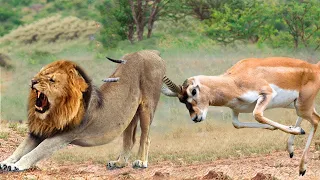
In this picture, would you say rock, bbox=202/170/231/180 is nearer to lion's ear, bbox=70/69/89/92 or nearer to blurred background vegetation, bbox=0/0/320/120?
lion's ear, bbox=70/69/89/92

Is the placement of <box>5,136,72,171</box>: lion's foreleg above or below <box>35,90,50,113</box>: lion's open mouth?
below

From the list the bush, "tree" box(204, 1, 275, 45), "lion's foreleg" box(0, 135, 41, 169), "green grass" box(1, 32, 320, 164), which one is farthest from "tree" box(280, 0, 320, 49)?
"lion's foreleg" box(0, 135, 41, 169)

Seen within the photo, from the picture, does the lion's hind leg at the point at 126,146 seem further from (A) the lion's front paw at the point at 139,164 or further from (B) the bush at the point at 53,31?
(B) the bush at the point at 53,31

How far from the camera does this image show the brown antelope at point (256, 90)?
29.9ft

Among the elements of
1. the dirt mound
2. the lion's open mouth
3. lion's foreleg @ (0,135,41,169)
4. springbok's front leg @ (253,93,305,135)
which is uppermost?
the lion's open mouth

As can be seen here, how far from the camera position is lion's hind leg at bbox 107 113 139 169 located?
10.2 meters

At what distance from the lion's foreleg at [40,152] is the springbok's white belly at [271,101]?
187 centimetres

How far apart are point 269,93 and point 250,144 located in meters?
2.71

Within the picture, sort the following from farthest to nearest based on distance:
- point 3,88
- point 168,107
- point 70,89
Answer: point 3,88 < point 168,107 < point 70,89

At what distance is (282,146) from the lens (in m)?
11.8

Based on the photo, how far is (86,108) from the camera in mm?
9180

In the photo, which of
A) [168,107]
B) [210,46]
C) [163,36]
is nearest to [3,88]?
[168,107]

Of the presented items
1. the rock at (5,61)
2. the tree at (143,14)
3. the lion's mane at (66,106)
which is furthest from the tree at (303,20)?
the lion's mane at (66,106)

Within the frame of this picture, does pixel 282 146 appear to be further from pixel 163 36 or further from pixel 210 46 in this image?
pixel 163 36
